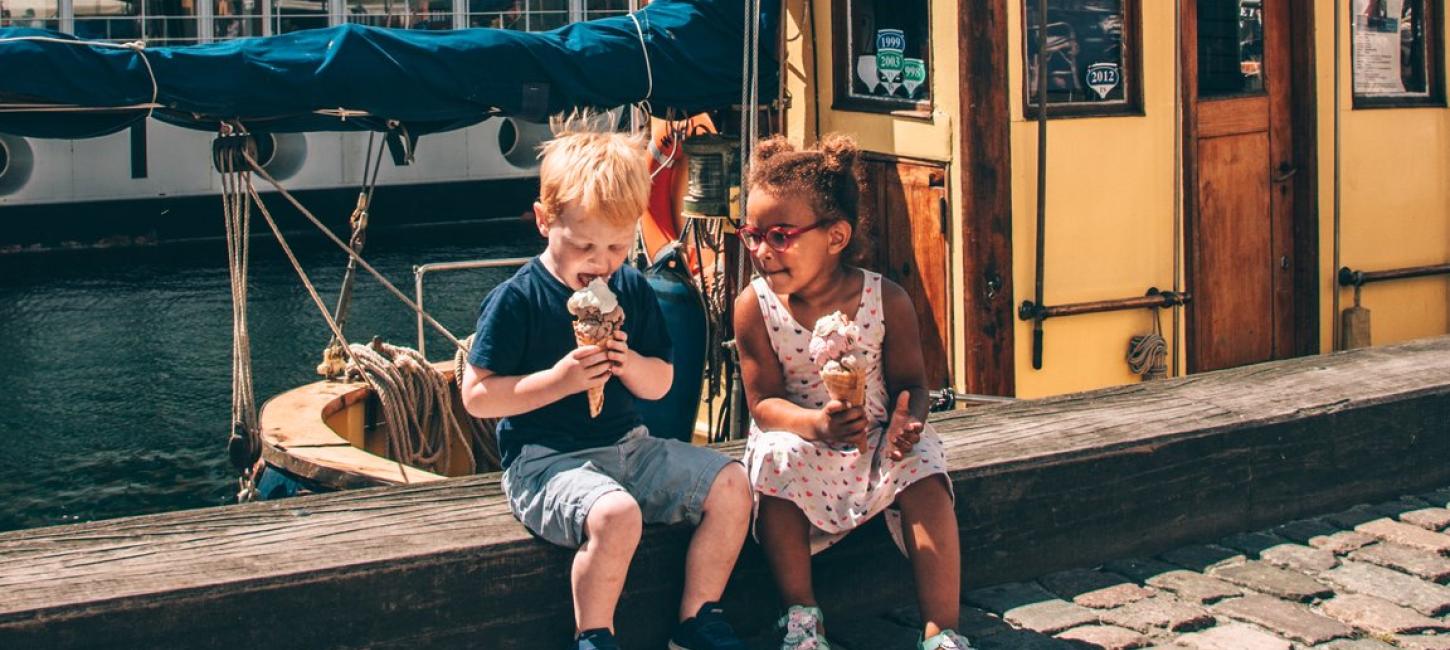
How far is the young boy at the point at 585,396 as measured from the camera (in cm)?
371

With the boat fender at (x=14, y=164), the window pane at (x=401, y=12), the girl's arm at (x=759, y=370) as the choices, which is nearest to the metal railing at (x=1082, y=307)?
the girl's arm at (x=759, y=370)

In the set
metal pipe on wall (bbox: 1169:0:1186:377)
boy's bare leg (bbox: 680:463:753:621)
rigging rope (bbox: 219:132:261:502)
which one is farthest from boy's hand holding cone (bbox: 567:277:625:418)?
metal pipe on wall (bbox: 1169:0:1186:377)

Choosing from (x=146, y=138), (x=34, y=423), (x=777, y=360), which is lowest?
(x=34, y=423)

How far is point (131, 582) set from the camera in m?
3.39

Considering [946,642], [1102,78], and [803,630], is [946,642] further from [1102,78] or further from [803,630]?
[1102,78]

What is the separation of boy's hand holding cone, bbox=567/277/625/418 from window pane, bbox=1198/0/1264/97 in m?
4.17

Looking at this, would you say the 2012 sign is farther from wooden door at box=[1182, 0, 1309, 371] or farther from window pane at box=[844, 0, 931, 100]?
window pane at box=[844, 0, 931, 100]

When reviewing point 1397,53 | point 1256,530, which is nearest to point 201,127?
point 1256,530

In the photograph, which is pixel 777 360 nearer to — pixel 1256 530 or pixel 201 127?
pixel 1256 530

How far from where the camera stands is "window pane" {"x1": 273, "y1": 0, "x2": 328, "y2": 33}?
79.9 ft

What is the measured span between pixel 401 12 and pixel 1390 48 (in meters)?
19.1

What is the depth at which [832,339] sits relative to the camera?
3.80m

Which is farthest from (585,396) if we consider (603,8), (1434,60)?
(603,8)

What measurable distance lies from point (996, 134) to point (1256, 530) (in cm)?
205
